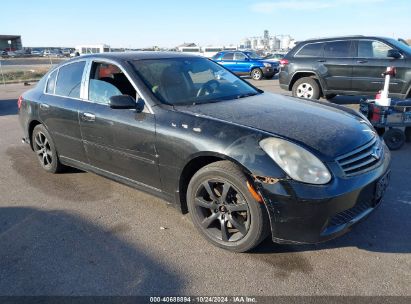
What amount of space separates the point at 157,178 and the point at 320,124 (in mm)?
1570

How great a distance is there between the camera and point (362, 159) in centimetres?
294

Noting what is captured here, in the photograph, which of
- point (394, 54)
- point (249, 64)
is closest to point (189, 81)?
point (394, 54)

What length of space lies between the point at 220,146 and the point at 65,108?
2344 millimetres

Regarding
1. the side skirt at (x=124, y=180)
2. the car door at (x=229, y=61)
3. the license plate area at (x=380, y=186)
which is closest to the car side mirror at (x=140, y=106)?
the side skirt at (x=124, y=180)

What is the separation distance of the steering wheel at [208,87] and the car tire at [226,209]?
43.3 inches

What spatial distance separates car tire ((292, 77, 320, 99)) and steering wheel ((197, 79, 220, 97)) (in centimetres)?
613

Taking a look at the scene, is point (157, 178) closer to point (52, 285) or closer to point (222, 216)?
point (222, 216)

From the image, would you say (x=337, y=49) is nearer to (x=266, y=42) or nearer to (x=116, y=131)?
(x=116, y=131)

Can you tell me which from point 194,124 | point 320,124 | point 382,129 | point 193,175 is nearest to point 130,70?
point 194,124

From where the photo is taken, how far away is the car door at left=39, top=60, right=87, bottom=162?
4246 mm

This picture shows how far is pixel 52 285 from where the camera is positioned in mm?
2688

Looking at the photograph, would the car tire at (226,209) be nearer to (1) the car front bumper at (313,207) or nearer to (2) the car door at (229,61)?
(1) the car front bumper at (313,207)

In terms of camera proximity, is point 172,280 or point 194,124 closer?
point 172,280

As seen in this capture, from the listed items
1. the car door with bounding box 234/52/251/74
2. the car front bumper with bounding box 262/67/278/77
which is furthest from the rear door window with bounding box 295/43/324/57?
the car door with bounding box 234/52/251/74
